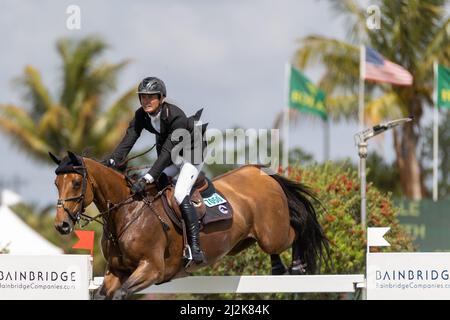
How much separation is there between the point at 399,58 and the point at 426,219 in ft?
29.8

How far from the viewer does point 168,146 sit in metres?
10.7

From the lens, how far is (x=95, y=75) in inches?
1241

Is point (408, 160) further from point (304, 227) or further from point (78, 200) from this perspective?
point (78, 200)

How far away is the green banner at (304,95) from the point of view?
87.9 feet

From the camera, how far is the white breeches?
432 inches

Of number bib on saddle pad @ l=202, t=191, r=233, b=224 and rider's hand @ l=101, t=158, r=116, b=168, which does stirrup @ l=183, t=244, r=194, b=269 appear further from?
rider's hand @ l=101, t=158, r=116, b=168

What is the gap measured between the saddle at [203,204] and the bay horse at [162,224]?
0.27 ft

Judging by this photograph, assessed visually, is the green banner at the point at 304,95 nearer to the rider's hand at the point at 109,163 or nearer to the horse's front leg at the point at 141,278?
the rider's hand at the point at 109,163

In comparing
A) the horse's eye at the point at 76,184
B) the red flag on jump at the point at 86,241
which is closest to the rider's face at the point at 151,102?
the horse's eye at the point at 76,184

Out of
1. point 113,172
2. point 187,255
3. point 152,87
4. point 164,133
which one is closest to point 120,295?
point 187,255

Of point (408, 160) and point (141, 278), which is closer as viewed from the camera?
point (141, 278)

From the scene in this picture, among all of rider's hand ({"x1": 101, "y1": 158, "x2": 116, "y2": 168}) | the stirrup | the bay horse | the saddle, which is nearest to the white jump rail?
the bay horse
